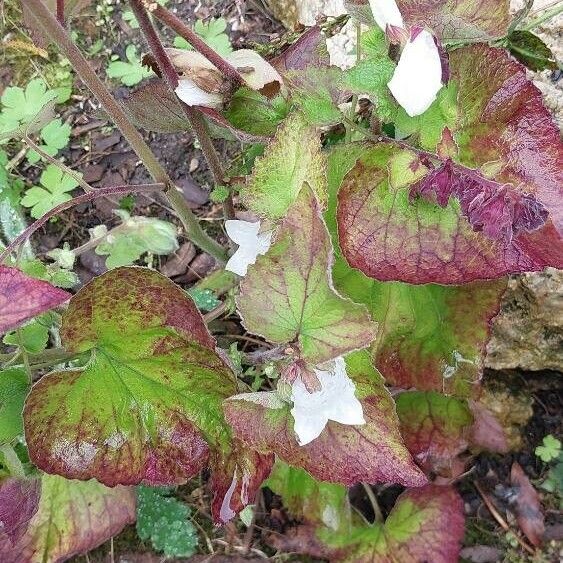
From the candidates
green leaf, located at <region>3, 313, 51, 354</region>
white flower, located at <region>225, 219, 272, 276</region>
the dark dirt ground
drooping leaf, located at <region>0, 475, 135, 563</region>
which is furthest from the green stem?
the dark dirt ground

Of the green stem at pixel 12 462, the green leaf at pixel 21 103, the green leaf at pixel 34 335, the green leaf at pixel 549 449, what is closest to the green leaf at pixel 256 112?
the green leaf at pixel 34 335

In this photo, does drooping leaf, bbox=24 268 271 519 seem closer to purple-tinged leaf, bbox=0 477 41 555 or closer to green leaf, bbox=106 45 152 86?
purple-tinged leaf, bbox=0 477 41 555

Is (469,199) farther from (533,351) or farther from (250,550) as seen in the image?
(250,550)

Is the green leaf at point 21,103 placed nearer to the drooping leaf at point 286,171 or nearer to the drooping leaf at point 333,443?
the drooping leaf at point 286,171

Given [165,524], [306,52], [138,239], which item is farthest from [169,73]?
[165,524]

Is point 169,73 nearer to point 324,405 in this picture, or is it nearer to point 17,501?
point 324,405
